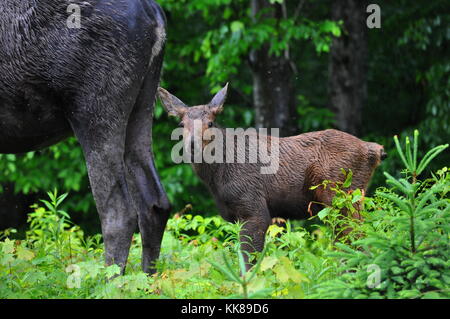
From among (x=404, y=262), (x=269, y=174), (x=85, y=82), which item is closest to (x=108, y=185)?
(x=85, y=82)

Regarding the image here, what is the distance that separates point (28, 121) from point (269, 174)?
2.09 metres

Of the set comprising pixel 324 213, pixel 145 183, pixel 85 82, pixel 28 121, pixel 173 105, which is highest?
pixel 85 82

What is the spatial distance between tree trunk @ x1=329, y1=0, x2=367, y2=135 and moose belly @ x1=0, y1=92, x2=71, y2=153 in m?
7.99

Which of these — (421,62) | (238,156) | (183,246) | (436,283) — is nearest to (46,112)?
(238,156)

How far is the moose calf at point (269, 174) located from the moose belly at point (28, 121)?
3.58ft

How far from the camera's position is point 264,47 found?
11812 mm

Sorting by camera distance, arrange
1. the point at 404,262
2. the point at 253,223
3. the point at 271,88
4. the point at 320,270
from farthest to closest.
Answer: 1. the point at 271,88
2. the point at 253,223
3. the point at 320,270
4. the point at 404,262

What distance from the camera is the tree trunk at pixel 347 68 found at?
41.8 feet

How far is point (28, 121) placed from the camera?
17.0 ft

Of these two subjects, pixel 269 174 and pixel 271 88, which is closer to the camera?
pixel 269 174

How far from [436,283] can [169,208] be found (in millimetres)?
2211

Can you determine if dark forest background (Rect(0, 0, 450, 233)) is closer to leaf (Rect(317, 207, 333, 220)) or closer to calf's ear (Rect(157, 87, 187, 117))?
calf's ear (Rect(157, 87, 187, 117))

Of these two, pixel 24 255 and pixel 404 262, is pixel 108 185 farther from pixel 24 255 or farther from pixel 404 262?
pixel 404 262

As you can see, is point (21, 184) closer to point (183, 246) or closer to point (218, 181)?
point (183, 246)
